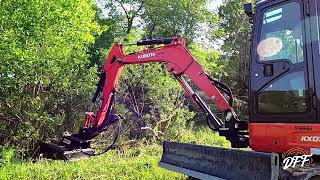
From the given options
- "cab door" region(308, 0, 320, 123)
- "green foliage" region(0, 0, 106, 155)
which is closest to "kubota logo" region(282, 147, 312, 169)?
"cab door" region(308, 0, 320, 123)

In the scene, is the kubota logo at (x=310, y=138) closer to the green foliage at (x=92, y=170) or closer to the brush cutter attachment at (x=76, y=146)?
the green foliage at (x=92, y=170)

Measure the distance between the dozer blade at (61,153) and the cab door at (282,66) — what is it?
533cm

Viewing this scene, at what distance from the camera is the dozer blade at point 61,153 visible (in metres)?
9.76

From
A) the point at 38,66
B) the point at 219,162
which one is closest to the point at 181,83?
the point at 219,162

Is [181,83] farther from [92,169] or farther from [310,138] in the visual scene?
[310,138]

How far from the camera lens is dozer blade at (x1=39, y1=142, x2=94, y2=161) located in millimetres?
9758

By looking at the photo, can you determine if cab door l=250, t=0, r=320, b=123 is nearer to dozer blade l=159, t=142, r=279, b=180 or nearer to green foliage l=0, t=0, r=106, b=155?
dozer blade l=159, t=142, r=279, b=180

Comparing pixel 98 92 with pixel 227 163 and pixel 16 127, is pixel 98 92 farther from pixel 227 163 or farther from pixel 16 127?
pixel 227 163

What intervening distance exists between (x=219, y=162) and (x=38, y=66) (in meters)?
7.03

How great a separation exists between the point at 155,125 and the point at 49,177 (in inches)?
195

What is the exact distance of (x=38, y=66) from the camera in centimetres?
1130

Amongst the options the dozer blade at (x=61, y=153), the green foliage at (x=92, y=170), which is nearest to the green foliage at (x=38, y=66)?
the dozer blade at (x=61, y=153)

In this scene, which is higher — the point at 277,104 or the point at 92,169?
the point at 277,104

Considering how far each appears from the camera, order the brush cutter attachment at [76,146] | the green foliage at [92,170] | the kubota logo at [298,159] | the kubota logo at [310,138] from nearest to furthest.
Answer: the kubota logo at [310,138] → the kubota logo at [298,159] → the green foliage at [92,170] → the brush cutter attachment at [76,146]
